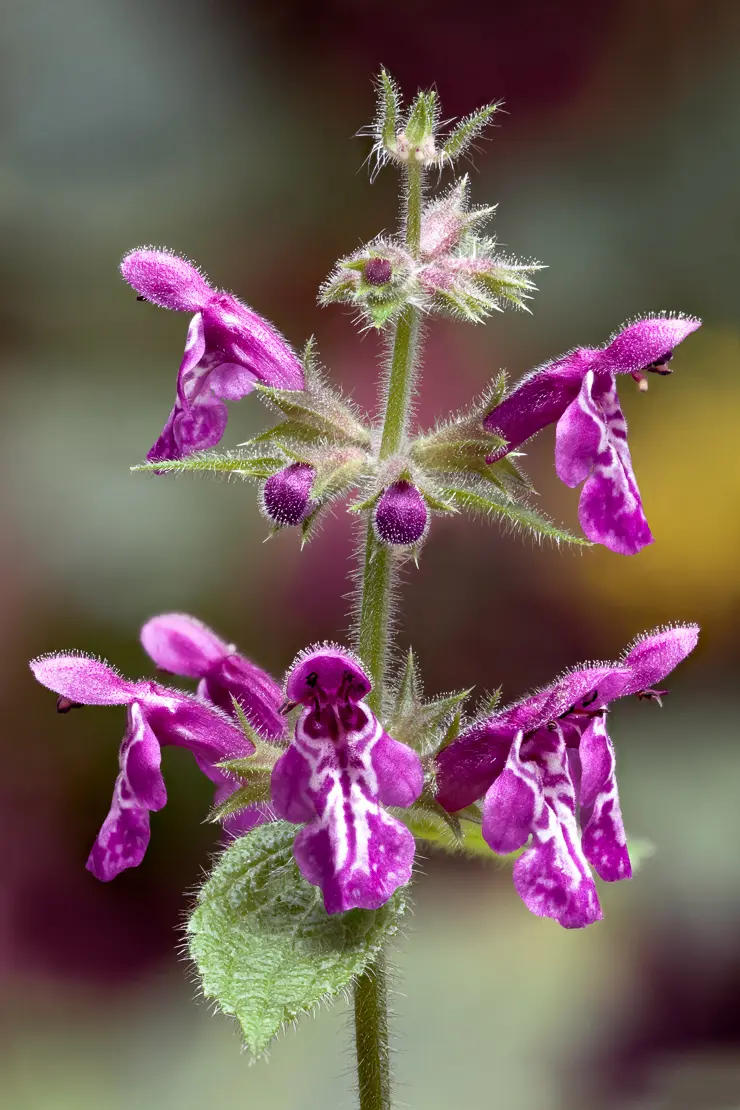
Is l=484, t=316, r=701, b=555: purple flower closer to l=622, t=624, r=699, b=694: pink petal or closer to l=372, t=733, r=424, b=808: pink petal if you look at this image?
l=622, t=624, r=699, b=694: pink petal

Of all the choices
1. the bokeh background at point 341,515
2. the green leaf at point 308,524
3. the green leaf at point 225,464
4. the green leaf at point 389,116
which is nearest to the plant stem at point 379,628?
the green leaf at point 308,524

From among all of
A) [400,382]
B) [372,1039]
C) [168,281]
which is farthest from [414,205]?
[372,1039]

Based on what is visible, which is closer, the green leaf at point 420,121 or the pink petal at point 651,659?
the green leaf at point 420,121

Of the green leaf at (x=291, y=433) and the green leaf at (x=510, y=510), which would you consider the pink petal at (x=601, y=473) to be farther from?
the green leaf at (x=291, y=433)

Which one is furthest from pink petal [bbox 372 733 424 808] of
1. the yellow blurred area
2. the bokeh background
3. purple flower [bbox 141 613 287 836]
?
the yellow blurred area

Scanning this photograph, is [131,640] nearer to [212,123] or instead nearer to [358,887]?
[212,123]
